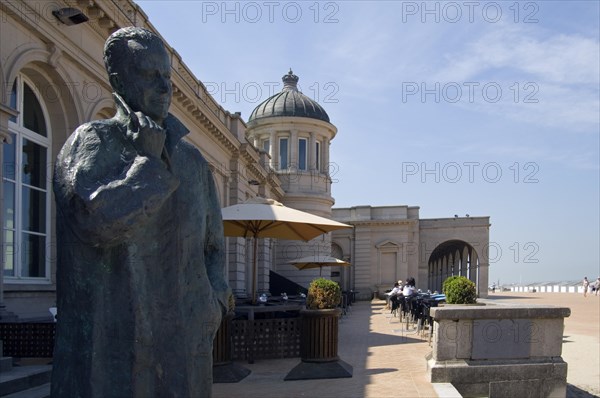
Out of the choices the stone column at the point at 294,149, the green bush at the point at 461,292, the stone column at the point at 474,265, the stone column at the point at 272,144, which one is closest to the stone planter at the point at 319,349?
the green bush at the point at 461,292

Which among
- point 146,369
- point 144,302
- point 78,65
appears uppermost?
point 78,65

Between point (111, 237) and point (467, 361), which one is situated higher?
point (111, 237)

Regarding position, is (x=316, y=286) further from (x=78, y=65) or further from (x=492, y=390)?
(x=78, y=65)

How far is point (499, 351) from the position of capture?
28.0 feet

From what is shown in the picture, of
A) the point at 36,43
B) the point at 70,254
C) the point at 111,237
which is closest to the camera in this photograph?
the point at 111,237

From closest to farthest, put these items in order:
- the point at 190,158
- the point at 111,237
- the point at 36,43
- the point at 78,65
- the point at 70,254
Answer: the point at 111,237, the point at 70,254, the point at 190,158, the point at 36,43, the point at 78,65

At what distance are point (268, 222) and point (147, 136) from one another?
34.6 feet

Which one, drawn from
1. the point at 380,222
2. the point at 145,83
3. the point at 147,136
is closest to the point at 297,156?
the point at 380,222

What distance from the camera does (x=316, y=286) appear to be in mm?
9836

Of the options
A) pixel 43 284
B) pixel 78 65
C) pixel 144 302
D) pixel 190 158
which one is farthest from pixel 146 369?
pixel 78 65

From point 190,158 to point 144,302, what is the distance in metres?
0.61

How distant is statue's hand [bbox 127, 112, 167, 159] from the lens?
220 centimetres

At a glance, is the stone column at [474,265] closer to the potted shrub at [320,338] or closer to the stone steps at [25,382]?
the potted shrub at [320,338]

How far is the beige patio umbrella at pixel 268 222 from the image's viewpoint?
11469 mm
